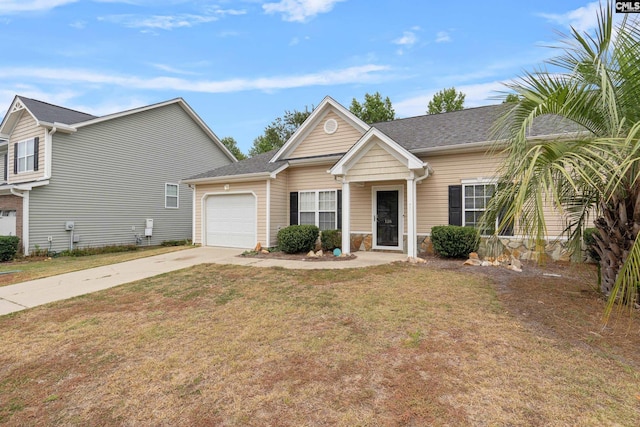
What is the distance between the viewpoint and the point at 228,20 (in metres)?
10.9

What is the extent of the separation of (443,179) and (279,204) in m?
5.98

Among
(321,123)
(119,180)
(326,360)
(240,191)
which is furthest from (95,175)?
(326,360)

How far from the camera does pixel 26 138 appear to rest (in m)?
13.5

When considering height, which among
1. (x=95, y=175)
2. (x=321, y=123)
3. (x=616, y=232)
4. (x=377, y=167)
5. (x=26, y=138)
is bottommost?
(x=616, y=232)

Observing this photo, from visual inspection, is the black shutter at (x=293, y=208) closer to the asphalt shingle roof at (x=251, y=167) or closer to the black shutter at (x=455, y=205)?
the asphalt shingle roof at (x=251, y=167)

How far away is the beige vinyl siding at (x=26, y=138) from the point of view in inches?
499

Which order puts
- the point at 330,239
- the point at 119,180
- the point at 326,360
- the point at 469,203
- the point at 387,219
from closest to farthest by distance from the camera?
the point at 326,360, the point at 469,203, the point at 387,219, the point at 330,239, the point at 119,180

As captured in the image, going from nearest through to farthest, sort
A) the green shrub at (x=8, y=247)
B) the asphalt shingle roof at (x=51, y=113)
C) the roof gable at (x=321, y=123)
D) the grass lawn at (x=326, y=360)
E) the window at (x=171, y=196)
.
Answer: the grass lawn at (x=326, y=360), the green shrub at (x=8, y=247), the roof gable at (x=321, y=123), the asphalt shingle roof at (x=51, y=113), the window at (x=171, y=196)

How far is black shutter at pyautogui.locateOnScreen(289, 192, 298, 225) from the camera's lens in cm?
1223

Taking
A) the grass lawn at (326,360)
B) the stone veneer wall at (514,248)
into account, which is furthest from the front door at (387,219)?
the grass lawn at (326,360)

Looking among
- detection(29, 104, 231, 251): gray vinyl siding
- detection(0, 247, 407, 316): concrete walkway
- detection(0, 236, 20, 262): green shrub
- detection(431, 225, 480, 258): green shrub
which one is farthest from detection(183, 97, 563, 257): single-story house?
detection(0, 236, 20, 262): green shrub

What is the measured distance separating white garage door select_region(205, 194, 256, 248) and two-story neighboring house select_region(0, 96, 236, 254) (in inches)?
185

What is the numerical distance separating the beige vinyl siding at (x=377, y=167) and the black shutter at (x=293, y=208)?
307 cm

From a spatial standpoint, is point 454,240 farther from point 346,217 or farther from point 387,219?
point 346,217
